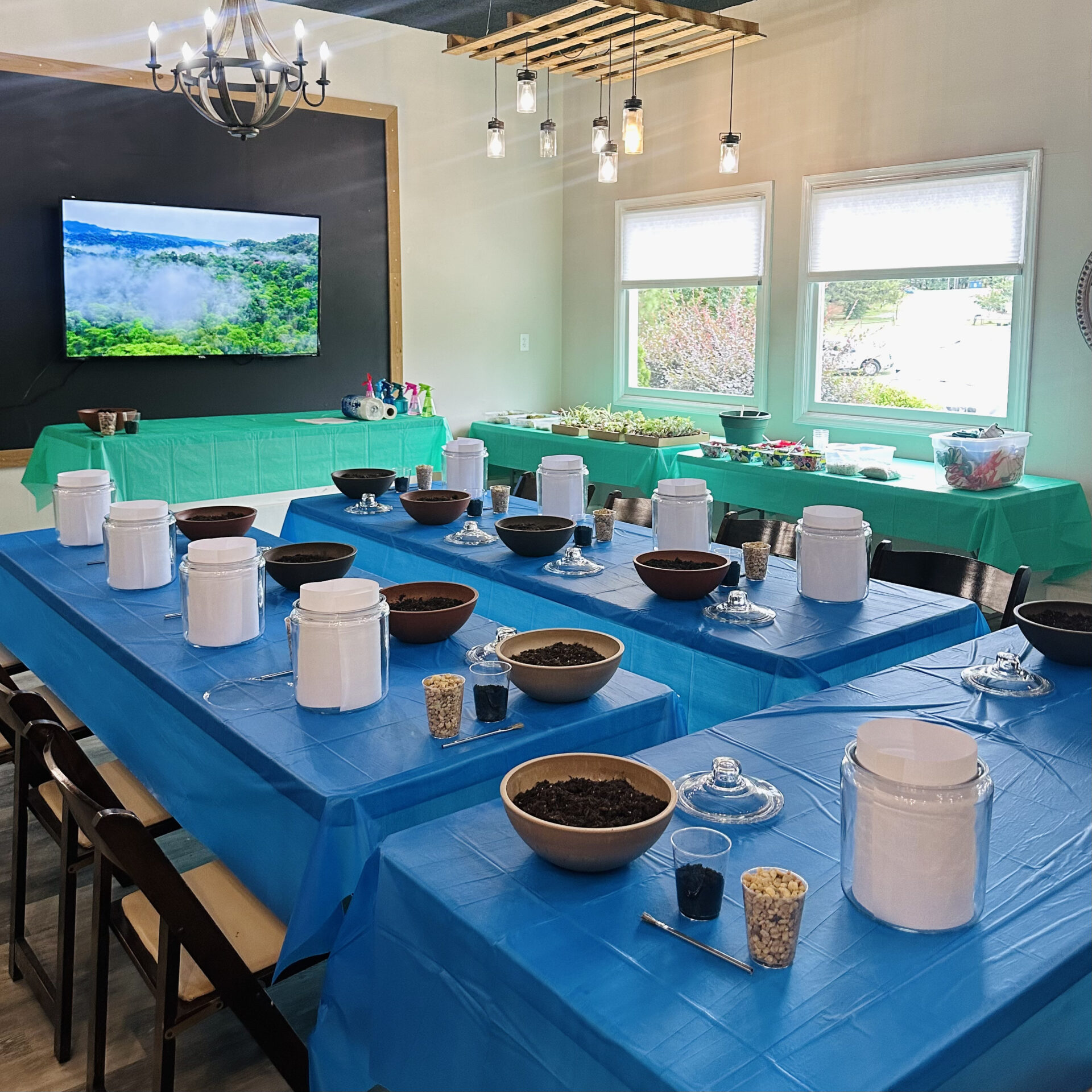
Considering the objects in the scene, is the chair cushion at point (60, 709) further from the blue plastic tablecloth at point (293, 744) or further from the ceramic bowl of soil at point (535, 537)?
the ceramic bowl of soil at point (535, 537)

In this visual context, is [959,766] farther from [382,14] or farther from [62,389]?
[382,14]

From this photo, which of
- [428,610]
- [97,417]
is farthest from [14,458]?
[428,610]

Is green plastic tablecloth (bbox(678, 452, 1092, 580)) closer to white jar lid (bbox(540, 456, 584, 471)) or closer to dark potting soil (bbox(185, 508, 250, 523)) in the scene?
white jar lid (bbox(540, 456, 584, 471))

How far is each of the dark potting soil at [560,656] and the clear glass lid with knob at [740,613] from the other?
538mm

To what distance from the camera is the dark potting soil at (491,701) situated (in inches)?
70.3

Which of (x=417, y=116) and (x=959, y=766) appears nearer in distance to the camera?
(x=959, y=766)

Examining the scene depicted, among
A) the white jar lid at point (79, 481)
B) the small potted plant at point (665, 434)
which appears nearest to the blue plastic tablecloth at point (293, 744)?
the white jar lid at point (79, 481)

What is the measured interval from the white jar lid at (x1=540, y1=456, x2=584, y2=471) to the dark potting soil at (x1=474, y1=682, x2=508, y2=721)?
1.80m

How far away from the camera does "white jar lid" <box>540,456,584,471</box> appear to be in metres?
3.54

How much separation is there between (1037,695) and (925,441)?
11.8 ft

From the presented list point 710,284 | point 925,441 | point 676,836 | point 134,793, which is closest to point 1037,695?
point 676,836

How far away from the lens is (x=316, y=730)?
181 centimetres

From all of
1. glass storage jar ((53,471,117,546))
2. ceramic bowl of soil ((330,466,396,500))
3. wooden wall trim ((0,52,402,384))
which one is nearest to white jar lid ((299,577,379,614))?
glass storage jar ((53,471,117,546))

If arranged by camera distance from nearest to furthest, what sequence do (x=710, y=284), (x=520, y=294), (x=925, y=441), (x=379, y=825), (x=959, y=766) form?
(x=959, y=766)
(x=379, y=825)
(x=925, y=441)
(x=710, y=284)
(x=520, y=294)
